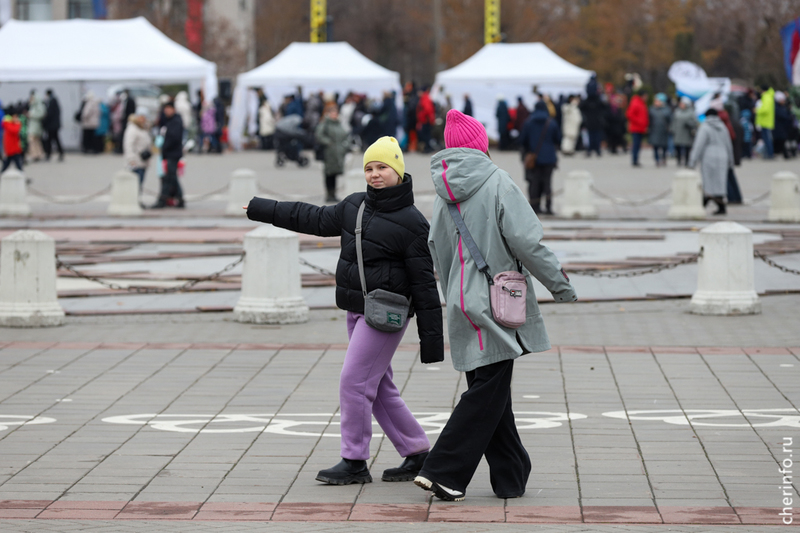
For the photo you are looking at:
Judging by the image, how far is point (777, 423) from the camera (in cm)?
668

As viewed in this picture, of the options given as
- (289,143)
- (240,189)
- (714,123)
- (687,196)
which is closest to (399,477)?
(687,196)

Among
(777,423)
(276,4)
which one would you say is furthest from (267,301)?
(276,4)

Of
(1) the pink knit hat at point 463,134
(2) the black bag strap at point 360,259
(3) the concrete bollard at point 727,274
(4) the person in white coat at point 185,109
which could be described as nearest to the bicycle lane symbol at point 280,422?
(2) the black bag strap at point 360,259

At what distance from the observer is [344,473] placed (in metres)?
5.59

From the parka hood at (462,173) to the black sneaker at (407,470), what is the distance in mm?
1273

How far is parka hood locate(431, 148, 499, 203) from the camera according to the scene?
5.16 metres

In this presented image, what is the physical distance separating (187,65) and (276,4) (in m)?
35.8

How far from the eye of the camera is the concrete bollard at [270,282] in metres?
10.2

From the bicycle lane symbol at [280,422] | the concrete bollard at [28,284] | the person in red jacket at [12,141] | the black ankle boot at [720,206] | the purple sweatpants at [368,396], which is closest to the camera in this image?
the purple sweatpants at [368,396]

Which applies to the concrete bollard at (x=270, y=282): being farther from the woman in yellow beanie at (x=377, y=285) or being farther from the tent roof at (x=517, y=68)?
the tent roof at (x=517, y=68)

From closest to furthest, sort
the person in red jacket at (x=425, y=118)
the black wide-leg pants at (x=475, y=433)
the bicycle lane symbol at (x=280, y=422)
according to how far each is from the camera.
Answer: the black wide-leg pants at (x=475, y=433), the bicycle lane symbol at (x=280, y=422), the person in red jacket at (x=425, y=118)

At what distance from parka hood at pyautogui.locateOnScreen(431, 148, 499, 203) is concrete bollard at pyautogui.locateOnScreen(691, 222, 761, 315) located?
223 inches

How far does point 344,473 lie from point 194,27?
177 ft

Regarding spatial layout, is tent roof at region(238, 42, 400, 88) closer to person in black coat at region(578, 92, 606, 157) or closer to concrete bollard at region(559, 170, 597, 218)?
person in black coat at region(578, 92, 606, 157)
